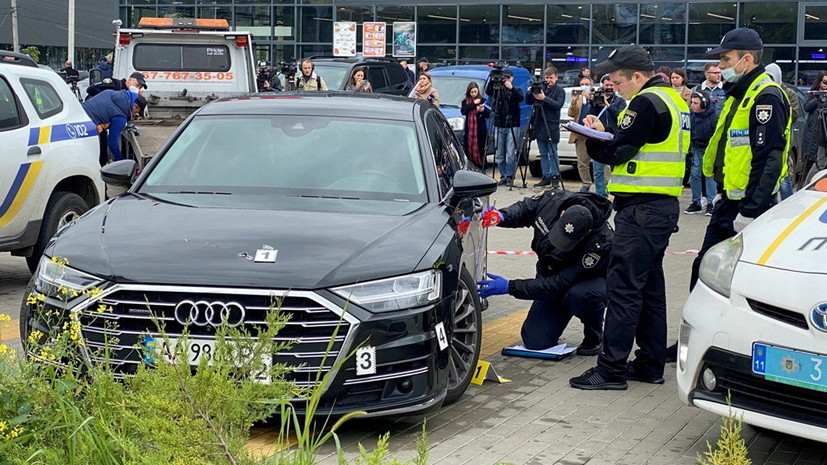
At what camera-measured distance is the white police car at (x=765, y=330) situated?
4.46 meters

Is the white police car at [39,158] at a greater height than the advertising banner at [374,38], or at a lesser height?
lesser

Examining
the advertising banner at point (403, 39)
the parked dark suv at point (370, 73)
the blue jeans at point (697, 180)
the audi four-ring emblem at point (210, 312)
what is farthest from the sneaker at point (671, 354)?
the advertising banner at point (403, 39)

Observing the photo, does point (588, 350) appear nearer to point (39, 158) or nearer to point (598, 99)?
point (39, 158)

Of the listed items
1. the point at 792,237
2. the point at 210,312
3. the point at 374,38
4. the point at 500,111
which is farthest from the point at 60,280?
the point at 374,38

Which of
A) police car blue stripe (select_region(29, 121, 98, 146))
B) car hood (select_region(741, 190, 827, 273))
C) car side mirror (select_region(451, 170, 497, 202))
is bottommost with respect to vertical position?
car hood (select_region(741, 190, 827, 273))

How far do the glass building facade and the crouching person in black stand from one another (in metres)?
22.2

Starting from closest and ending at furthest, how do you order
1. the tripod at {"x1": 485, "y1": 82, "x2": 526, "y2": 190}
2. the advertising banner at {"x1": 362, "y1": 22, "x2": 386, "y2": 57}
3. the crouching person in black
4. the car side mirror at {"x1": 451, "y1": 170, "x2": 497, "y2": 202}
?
the car side mirror at {"x1": 451, "y1": 170, "x2": 497, "y2": 202} < the crouching person in black < the tripod at {"x1": 485, "y1": 82, "x2": 526, "y2": 190} < the advertising banner at {"x1": 362, "y1": 22, "x2": 386, "y2": 57}

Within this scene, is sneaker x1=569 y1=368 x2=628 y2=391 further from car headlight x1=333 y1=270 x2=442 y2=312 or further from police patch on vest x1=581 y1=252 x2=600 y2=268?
car headlight x1=333 y1=270 x2=442 y2=312

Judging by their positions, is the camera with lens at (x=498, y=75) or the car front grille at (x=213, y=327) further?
the camera with lens at (x=498, y=75)

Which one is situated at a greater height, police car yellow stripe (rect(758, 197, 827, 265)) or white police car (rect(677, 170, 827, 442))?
police car yellow stripe (rect(758, 197, 827, 265))

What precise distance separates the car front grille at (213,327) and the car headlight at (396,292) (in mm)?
105

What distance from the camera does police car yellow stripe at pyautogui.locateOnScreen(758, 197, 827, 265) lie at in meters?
4.80

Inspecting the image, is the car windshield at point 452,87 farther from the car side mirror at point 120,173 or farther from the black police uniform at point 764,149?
the car side mirror at point 120,173

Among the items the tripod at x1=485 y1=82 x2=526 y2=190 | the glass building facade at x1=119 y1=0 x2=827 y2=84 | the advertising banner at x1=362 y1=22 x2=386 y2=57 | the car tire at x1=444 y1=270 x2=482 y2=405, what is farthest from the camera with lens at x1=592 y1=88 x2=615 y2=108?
the glass building facade at x1=119 y1=0 x2=827 y2=84
